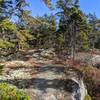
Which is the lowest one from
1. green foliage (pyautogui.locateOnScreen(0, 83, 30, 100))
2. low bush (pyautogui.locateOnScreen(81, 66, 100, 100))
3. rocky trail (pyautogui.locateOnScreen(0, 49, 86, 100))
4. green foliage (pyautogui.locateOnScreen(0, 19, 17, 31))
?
low bush (pyautogui.locateOnScreen(81, 66, 100, 100))

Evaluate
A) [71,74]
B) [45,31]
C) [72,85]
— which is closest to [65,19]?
[45,31]

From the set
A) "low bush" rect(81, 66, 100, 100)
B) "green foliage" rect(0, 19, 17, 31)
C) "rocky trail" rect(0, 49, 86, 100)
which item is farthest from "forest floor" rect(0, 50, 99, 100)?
"green foliage" rect(0, 19, 17, 31)

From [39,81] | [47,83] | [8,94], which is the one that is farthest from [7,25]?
[39,81]

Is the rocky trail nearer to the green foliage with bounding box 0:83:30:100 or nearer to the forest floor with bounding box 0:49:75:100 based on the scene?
the forest floor with bounding box 0:49:75:100

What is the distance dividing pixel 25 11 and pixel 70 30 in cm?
4237

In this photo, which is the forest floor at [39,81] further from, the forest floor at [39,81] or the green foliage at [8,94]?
the green foliage at [8,94]

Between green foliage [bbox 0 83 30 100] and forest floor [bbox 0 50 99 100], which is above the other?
green foliage [bbox 0 83 30 100]

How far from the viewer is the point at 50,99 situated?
75.7 ft

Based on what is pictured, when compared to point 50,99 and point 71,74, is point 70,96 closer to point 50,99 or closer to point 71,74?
point 50,99

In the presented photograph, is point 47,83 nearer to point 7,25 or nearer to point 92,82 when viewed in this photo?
point 7,25

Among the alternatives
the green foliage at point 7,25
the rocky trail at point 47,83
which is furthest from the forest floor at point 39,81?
the green foliage at point 7,25

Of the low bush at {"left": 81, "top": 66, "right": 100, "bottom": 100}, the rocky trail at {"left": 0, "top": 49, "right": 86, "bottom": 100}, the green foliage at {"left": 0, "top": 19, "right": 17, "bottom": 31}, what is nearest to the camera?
the green foliage at {"left": 0, "top": 19, "right": 17, "bottom": 31}

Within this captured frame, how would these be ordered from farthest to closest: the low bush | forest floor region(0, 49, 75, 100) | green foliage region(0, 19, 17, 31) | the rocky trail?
1. the low bush
2. the rocky trail
3. forest floor region(0, 49, 75, 100)
4. green foliage region(0, 19, 17, 31)

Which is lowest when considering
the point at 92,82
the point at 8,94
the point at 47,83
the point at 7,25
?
the point at 92,82
